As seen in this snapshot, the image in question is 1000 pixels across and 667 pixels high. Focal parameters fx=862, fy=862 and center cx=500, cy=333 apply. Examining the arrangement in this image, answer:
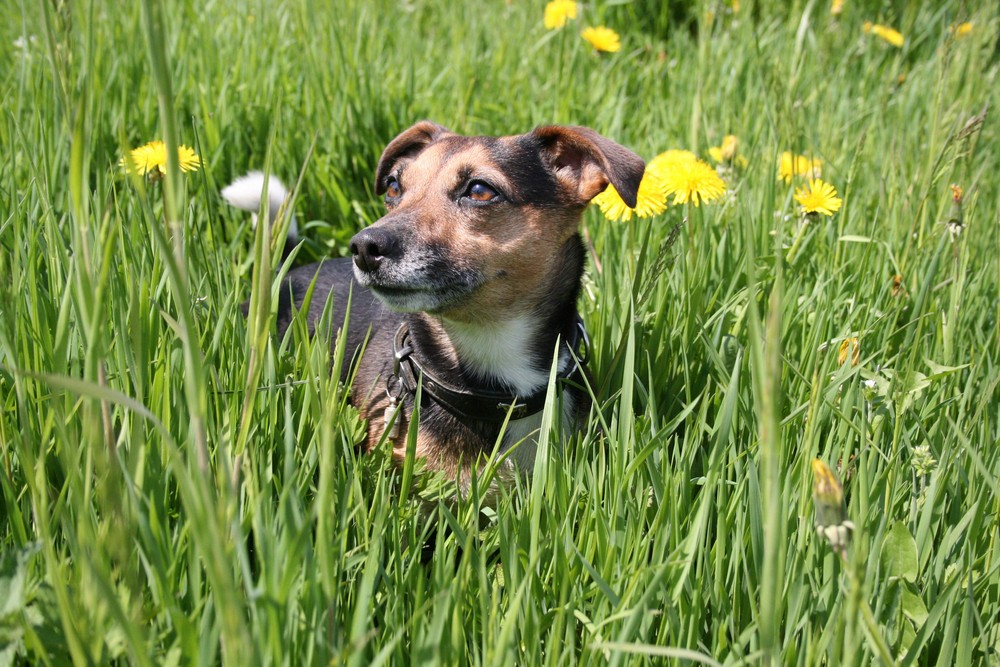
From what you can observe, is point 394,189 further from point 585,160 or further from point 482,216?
point 585,160

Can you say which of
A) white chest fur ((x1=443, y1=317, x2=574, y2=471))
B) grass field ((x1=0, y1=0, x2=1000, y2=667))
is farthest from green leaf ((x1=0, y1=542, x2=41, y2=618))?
white chest fur ((x1=443, y1=317, x2=574, y2=471))

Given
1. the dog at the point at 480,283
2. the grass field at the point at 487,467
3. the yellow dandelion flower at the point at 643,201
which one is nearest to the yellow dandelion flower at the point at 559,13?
the grass field at the point at 487,467

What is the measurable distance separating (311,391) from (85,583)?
0.82 metres

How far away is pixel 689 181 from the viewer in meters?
3.20

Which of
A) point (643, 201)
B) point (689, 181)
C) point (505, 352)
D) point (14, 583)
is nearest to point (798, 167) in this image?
point (689, 181)

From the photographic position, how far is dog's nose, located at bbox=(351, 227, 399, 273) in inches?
103

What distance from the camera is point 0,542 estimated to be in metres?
1.75

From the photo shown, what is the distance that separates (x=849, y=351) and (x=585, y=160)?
129cm

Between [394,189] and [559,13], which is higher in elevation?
[559,13]

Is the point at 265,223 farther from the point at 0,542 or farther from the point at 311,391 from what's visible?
the point at 0,542

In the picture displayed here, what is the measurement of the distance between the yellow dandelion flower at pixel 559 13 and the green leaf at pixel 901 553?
402 centimetres

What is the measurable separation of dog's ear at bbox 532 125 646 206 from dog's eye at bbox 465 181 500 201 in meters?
0.35

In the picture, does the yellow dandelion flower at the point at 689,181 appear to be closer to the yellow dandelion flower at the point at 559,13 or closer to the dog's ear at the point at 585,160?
the dog's ear at the point at 585,160

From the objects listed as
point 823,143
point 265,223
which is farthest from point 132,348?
point 823,143
